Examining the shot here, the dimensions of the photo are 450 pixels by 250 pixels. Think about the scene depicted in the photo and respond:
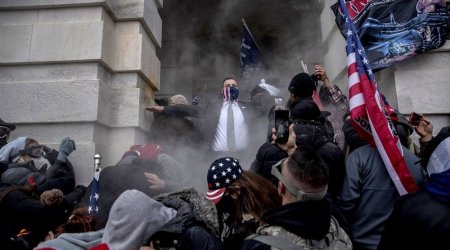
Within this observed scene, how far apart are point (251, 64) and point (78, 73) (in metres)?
3.28

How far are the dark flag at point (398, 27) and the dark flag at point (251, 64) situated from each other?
207 centimetres

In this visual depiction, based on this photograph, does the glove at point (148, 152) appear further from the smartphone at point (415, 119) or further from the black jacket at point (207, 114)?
the smartphone at point (415, 119)

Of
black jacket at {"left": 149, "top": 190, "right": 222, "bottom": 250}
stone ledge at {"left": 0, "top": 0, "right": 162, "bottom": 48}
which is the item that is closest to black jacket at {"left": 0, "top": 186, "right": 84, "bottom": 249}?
black jacket at {"left": 149, "top": 190, "right": 222, "bottom": 250}

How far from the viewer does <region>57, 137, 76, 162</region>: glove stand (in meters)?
4.93

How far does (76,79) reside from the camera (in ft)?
18.5

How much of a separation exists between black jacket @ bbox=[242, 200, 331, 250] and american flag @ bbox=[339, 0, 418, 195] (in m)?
1.38

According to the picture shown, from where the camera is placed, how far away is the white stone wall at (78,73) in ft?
18.1

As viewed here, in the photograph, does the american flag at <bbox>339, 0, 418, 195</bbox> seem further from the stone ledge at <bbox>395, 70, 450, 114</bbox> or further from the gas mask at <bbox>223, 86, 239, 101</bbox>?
the gas mask at <bbox>223, 86, 239, 101</bbox>

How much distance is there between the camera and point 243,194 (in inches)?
118

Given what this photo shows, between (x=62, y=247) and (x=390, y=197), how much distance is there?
2.60 metres

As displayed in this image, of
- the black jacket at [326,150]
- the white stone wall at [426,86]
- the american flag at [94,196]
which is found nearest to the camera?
the black jacket at [326,150]

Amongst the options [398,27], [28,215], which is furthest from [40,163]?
[398,27]

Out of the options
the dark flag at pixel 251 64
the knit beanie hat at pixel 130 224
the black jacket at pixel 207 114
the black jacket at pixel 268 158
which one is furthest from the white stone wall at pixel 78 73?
the knit beanie hat at pixel 130 224

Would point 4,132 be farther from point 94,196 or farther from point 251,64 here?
point 251,64
